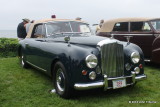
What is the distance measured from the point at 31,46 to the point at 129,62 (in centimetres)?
316

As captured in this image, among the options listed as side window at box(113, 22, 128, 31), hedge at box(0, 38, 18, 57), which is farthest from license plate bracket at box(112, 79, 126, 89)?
hedge at box(0, 38, 18, 57)

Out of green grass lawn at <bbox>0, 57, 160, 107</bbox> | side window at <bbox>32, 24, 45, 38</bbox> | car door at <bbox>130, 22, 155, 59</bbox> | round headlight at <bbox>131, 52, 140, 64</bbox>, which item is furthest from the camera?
car door at <bbox>130, 22, 155, 59</bbox>

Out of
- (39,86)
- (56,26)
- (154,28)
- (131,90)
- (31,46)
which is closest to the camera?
(131,90)

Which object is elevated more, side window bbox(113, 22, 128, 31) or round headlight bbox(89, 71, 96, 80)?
side window bbox(113, 22, 128, 31)

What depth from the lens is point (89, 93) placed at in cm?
562

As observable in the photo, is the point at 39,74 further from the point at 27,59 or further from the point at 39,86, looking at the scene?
the point at 39,86

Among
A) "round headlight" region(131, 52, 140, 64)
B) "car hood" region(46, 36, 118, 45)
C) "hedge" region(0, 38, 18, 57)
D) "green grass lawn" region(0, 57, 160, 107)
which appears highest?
"car hood" region(46, 36, 118, 45)

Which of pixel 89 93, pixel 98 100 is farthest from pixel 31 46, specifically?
pixel 98 100

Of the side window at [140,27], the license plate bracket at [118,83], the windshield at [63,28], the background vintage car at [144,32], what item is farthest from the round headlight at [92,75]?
the side window at [140,27]

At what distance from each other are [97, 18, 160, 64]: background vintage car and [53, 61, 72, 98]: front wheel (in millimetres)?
3138

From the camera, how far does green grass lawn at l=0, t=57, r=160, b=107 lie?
4977 millimetres

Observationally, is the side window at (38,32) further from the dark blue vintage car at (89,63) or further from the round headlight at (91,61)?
the round headlight at (91,61)

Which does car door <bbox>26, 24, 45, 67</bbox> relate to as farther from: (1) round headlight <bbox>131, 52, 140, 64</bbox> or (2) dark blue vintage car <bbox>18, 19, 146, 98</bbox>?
(1) round headlight <bbox>131, 52, 140, 64</bbox>

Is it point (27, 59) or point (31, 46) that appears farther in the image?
point (27, 59)
